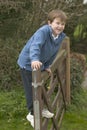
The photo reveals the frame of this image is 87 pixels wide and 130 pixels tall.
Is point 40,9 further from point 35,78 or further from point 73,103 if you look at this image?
point 35,78

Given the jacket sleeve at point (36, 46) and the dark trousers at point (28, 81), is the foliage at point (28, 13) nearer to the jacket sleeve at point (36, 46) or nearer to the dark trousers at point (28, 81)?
the dark trousers at point (28, 81)

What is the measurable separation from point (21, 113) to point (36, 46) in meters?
2.35

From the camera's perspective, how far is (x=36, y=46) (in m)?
3.76

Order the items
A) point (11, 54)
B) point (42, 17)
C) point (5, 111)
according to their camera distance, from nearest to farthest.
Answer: point (5, 111) → point (11, 54) → point (42, 17)

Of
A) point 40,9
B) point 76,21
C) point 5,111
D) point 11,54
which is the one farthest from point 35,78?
point 76,21

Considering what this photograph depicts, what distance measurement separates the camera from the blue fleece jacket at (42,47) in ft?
12.7

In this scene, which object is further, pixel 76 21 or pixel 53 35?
pixel 76 21

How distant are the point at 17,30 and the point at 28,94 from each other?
3.50 m

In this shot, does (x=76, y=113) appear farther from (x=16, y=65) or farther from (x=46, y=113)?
(x=46, y=113)


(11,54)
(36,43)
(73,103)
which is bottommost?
(73,103)

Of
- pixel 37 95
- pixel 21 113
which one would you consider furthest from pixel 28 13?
pixel 37 95

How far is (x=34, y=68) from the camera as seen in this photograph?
3551mm

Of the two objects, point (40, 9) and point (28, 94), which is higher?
point (40, 9)

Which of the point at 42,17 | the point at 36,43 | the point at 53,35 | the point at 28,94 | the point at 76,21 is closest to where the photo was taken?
the point at 36,43
